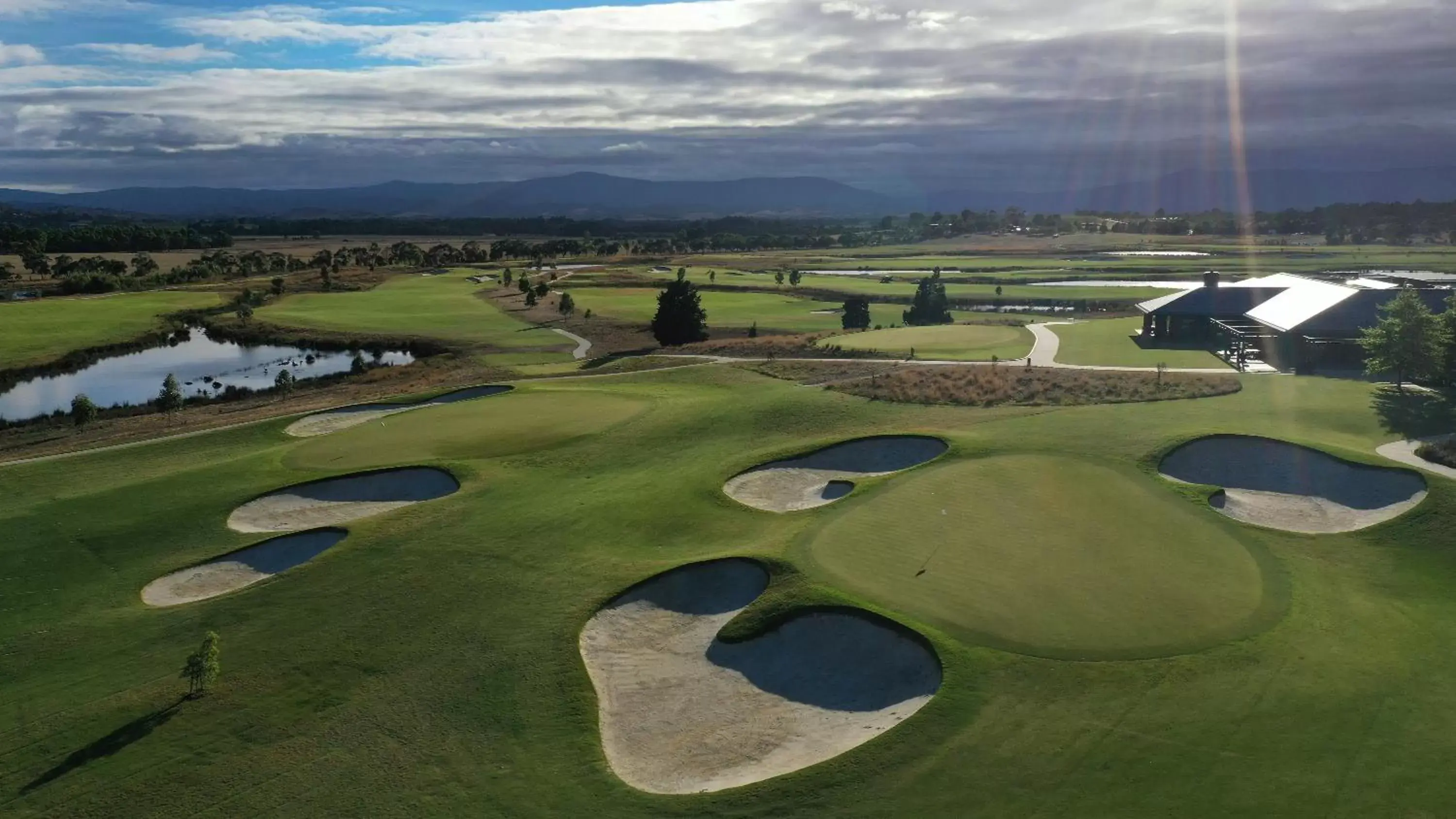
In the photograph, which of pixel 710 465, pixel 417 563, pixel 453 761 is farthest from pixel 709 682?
pixel 710 465

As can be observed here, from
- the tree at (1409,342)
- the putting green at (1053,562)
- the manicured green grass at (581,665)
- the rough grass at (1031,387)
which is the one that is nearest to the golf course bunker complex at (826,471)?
the manicured green grass at (581,665)

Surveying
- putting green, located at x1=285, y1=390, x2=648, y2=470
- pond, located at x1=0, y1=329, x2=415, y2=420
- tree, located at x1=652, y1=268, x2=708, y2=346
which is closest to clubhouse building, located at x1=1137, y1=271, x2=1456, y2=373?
tree, located at x1=652, y1=268, x2=708, y2=346

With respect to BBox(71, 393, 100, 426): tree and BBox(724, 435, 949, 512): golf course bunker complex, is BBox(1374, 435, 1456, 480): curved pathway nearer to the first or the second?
BBox(724, 435, 949, 512): golf course bunker complex

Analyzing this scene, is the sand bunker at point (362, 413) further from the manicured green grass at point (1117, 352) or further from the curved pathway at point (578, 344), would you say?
the manicured green grass at point (1117, 352)

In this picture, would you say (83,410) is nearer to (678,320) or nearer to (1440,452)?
(678,320)

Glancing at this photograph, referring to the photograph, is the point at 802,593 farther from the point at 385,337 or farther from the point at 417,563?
the point at 385,337

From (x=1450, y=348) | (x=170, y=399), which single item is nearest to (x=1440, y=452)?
(x=1450, y=348)
